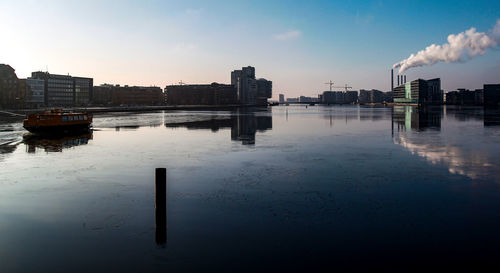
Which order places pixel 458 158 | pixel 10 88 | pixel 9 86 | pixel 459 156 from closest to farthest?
pixel 458 158
pixel 459 156
pixel 9 86
pixel 10 88

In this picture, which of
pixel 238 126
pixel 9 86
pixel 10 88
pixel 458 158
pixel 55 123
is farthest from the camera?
pixel 10 88

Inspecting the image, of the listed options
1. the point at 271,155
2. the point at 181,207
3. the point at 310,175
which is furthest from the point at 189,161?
the point at 181,207

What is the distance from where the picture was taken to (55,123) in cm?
6047

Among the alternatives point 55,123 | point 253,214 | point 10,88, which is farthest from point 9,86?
point 253,214

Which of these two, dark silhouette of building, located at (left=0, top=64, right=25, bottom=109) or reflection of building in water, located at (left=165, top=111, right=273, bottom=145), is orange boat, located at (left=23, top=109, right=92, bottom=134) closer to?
reflection of building in water, located at (left=165, top=111, right=273, bottom=145)

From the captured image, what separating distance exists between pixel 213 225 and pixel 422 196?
40.1ft

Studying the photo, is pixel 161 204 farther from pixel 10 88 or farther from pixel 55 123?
pixel 10 88

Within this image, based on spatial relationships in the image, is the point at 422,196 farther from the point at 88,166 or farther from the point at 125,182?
the point at 88,166

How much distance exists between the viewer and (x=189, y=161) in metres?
33.6

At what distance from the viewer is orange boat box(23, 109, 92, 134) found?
58.7 m

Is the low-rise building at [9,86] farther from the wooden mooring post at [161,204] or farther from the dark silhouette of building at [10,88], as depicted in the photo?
the wooden mooring post at [161,204]

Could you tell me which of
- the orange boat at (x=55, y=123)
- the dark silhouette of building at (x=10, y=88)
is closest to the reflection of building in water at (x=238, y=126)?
the orange boat at (x=55, y=123)

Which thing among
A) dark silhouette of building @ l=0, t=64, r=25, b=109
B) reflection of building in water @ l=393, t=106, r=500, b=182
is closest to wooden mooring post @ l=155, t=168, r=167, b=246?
reflection of building in water @ l=393, t=106, r=500, b=182

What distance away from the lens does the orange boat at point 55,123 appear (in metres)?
58.7
